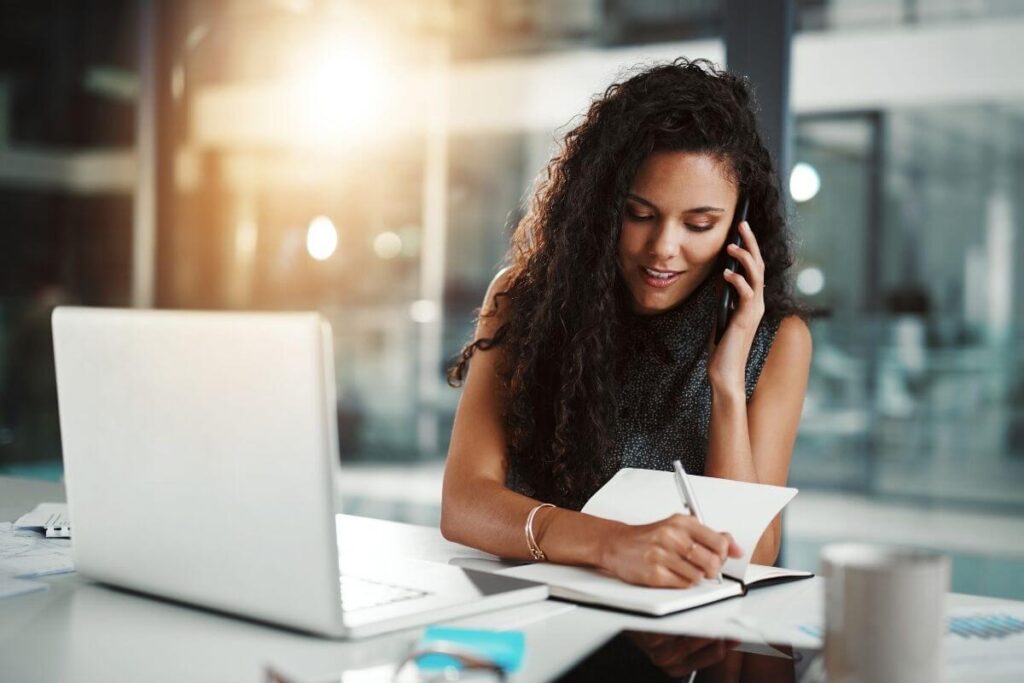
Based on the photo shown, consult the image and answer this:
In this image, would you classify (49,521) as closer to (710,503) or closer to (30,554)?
(30,554)

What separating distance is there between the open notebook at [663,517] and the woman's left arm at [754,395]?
13.2 inches

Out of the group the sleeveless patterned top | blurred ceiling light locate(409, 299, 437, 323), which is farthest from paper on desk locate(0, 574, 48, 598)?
blurred ceiling light locate(409, 299, 437, 323)

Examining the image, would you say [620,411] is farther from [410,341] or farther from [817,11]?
[410,341]

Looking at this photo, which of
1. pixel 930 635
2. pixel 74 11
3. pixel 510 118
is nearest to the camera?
pixel 930 635

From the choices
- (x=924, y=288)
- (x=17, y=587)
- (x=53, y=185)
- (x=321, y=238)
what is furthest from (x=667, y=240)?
(x=53, y=185)

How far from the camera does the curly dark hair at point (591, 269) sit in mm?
1761

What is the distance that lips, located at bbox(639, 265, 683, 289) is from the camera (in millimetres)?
1803

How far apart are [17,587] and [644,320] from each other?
1.18 metres

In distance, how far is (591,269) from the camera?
1837mm

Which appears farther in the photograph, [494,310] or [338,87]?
[338,87]

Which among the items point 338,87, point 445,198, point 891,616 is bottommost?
point 891,616

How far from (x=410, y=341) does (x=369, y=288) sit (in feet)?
0.86

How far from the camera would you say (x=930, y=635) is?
0.80 metres

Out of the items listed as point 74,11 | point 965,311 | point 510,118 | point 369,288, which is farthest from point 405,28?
point 965,311
